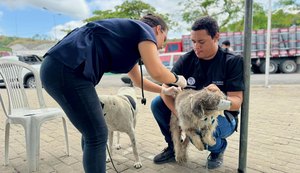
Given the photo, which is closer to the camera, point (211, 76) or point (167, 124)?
point (211, 76)

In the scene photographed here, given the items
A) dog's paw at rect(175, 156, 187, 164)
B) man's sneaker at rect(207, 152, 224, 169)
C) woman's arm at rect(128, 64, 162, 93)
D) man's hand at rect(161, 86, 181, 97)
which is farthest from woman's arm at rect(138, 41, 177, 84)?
man's sneaker at rect(207, 152, 224, 169)

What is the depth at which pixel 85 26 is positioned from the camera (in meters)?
1.89

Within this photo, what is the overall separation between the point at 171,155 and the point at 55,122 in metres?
2.82

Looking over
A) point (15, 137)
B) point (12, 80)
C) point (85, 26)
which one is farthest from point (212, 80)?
point (15, 137)

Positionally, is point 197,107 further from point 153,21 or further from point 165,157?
point 165,157

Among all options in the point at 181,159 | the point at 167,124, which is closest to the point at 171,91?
the point at 167,124

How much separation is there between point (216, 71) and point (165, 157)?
113 centimetres

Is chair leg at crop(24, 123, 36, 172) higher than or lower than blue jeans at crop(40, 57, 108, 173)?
lower

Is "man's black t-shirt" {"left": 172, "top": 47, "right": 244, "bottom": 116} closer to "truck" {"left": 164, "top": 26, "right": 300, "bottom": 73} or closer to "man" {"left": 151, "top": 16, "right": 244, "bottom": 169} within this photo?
"man" {"left": 151, "top": 16, "right": 244, "bottom": 169}

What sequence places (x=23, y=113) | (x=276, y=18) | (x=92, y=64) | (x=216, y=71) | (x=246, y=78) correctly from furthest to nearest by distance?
(x=276, y=18) → (x=23, y=113) → (x=216, y=71) → (x=246, y=78) → (x=92, y=64)

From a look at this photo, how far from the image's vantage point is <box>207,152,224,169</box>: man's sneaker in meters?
2.74

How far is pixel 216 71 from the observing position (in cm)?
262

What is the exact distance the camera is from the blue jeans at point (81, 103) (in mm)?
1774

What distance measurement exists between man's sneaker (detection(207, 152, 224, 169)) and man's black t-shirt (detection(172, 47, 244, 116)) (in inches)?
19.8
